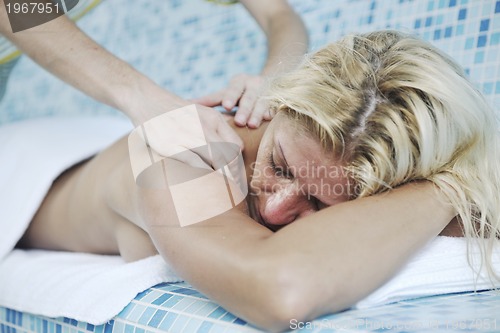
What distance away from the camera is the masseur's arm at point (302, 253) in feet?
2.92

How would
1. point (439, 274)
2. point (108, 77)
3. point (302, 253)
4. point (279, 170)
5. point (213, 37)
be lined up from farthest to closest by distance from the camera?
point (213, 37), point (108, 77), point (279, 170), point (439, 274), point (302, 253)

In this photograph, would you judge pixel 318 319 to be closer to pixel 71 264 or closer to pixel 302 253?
pixel 302 253

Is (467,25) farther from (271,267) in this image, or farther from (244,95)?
(271,267)

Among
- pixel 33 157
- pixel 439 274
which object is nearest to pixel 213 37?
pixel 33 157

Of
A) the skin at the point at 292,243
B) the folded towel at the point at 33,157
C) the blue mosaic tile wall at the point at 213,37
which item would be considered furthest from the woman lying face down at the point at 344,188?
the blue mosaic tile wall at the point at 213,37

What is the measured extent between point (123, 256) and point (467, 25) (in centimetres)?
117

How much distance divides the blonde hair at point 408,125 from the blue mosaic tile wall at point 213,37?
646 mm

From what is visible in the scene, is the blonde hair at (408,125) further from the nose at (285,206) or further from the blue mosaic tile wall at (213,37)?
the blue mosaic tile wall at (213,37)

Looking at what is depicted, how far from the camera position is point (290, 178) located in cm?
121

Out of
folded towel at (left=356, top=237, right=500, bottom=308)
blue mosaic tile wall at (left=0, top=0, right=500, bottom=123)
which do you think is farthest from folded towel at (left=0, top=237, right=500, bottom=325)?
blue mosaic tile wall at (left=0, top=0, right=500, bottom=123)

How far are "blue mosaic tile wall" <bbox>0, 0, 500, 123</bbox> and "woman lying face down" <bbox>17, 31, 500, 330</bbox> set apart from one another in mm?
637

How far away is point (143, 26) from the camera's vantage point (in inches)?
104

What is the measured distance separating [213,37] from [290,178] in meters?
1.37

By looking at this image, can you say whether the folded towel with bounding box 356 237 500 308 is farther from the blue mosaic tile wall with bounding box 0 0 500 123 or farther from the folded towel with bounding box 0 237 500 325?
the blue mosaic tile wall with bounding box 0 0 500 123
